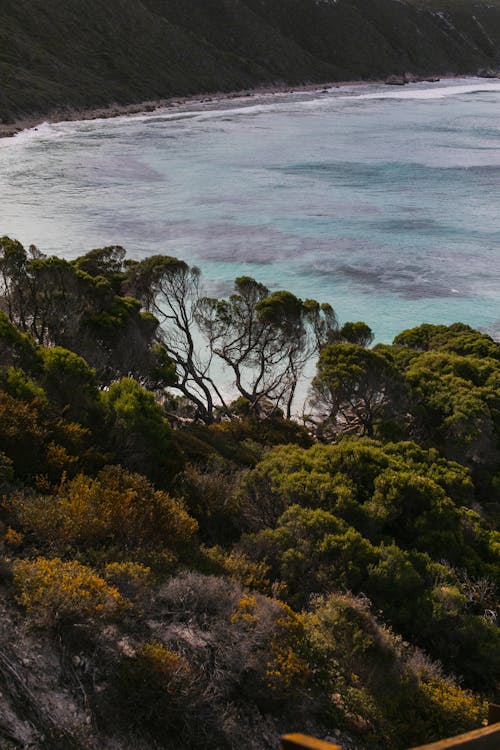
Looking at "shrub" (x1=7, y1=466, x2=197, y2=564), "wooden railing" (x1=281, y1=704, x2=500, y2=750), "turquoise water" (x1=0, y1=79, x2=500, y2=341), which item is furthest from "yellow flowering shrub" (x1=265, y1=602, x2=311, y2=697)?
"turquoise water" (x1=0, y1=79, x2=500, y2=341)

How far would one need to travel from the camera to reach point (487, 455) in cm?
1639

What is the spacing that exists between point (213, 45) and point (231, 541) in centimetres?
12869

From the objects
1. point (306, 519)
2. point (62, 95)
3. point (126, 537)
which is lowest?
point (306, 519)

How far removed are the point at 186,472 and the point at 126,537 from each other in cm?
359

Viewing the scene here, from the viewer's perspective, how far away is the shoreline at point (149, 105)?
68325mm

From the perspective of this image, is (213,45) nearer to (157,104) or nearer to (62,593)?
(157,104)

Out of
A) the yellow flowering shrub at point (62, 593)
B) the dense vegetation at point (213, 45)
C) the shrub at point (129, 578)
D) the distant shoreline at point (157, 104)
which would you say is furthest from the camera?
the dense vegetation at point (213, 45)

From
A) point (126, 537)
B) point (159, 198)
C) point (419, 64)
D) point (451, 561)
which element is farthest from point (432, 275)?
point (419, 64)

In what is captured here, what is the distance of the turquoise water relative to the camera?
32.2m

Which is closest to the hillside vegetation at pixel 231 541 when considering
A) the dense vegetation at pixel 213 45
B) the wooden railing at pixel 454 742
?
the wooden railing at pixel 454 742

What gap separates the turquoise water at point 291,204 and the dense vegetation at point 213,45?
42.6 feet

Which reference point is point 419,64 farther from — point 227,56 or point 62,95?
point 62,95

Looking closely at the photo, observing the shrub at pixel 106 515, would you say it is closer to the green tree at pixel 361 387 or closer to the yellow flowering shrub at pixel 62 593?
the yellow flowering shrub at pixel 62 593

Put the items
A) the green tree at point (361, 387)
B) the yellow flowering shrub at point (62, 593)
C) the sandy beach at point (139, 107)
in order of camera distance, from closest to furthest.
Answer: the yellow flowering shrub at point (62, 593) → the green tree at point (361, 387) → the sandy beach at point (139, 107)
